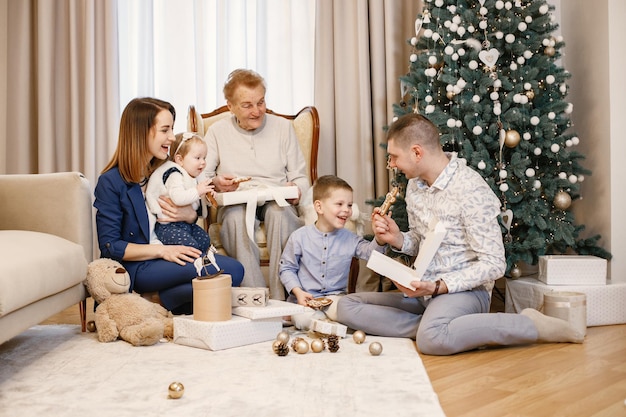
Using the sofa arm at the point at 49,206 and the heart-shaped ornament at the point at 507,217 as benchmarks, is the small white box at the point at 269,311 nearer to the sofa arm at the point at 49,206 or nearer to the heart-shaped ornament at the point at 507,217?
the sofa arm at the point at 49,206

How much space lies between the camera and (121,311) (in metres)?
2.83

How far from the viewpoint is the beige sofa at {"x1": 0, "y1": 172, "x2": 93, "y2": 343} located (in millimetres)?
2283

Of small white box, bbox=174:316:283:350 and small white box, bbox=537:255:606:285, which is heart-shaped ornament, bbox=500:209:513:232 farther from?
small white box, bbox=174:316:283:350

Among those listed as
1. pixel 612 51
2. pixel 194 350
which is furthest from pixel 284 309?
pixel 612 51

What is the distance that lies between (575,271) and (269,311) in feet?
4.73

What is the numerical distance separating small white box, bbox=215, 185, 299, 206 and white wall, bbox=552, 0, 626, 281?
4.99 ft

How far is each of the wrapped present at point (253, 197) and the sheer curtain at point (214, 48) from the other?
138cm

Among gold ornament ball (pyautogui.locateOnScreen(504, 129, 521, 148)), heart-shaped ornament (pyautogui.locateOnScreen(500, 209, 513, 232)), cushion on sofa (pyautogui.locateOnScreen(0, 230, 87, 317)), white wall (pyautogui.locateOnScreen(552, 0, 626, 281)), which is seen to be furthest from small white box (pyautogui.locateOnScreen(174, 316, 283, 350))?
white wall (pyautogui.locateOnScreen(552, 0, 626, 281))

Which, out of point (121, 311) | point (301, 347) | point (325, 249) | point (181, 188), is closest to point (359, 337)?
point (301, 347)

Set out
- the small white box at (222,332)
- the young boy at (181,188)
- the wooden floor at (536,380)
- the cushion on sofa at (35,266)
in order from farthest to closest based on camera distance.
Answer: the young boy at (181,188) → the small white box at (222,332) → the cushion on sofa at (35,266) → the wooden floor at (536,380)

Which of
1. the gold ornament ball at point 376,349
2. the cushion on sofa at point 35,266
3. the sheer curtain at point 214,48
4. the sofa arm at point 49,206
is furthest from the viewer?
the sheer curtain at point 214,48

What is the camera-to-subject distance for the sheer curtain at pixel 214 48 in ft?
15.6

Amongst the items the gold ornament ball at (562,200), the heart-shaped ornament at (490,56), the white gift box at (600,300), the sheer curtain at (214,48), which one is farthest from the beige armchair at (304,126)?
the white gift box at (600,300)

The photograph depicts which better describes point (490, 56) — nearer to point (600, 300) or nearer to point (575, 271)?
point (575, 271)
